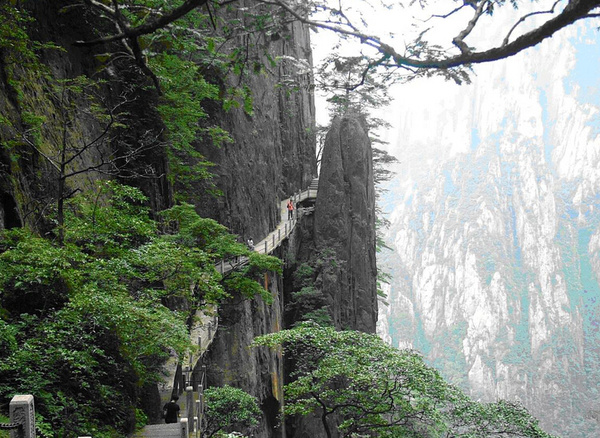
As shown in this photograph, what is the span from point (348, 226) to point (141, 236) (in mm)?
17839

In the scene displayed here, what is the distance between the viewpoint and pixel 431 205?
3484 inches

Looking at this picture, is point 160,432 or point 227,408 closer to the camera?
point 160,432

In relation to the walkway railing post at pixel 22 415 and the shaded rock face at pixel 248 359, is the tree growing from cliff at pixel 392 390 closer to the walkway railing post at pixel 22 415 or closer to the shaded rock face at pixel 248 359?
the shaded rock face at pixel 248 359

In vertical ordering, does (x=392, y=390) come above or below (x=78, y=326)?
below

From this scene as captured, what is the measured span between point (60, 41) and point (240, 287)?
8492mm

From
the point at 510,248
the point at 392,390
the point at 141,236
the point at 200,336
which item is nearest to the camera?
the point at 392,390

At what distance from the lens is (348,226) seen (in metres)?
28.3

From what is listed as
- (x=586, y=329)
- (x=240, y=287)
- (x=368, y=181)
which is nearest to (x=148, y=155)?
(x=240, y=287)

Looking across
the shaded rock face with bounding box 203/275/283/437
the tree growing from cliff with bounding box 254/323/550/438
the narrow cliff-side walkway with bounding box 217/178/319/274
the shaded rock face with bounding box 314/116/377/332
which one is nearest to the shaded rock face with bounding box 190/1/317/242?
the narrow cliff-side walkway with bounding box 217/178/319/274

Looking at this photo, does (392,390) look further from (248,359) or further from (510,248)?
(510,248)

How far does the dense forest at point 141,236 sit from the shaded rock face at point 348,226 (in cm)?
558

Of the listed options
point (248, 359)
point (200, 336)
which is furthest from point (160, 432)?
point (248, 359)

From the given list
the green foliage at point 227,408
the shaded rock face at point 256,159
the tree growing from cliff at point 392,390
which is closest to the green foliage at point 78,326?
the green foliage at point 227,408

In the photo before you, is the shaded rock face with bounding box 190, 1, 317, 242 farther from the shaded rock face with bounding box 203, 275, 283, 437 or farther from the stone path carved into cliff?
the shaded rock face with bounding box 203, 275, 283, 437
